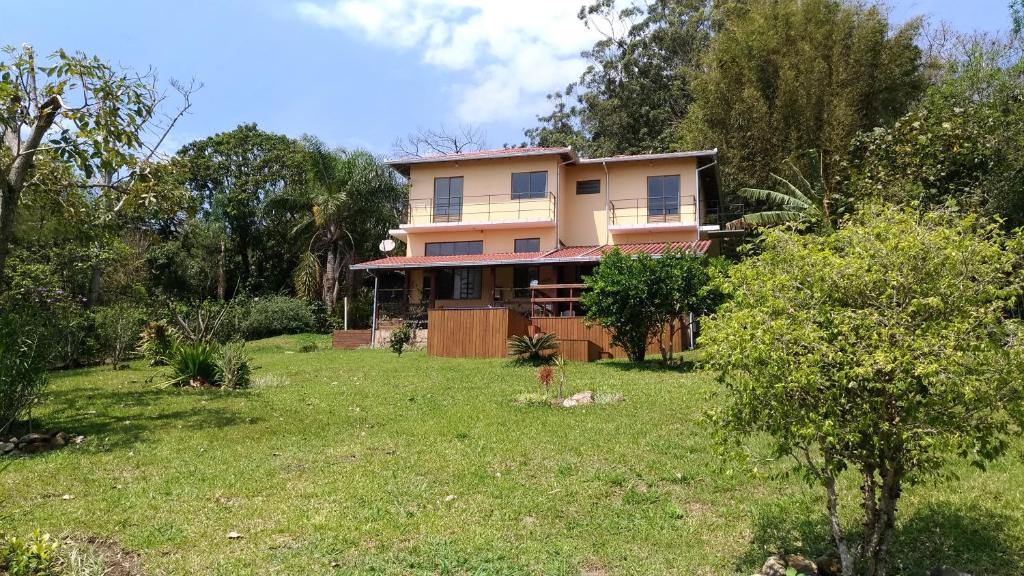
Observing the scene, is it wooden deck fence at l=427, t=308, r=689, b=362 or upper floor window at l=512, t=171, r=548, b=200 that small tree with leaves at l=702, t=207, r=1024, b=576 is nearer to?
wooden deck fence at l=427, t=308, r=689, b=362

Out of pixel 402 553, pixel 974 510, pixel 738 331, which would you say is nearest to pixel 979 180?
pixel 974 510

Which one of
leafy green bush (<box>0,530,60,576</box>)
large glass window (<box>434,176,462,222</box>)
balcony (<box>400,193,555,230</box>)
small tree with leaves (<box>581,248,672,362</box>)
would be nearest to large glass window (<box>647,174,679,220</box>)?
balcony (<box>400,193,555,230</box>)

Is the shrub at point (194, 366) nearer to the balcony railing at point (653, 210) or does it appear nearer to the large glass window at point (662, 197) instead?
the balcony railing at point (653, 210)

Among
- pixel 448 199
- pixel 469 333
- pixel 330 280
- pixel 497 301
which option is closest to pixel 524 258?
pixel 497 301

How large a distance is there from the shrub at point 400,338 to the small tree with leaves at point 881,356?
1906cm

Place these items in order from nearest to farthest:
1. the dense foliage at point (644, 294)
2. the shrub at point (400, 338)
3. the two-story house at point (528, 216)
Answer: the dense foliage at point (644, 294) → the shrub at point (400, 338) → the two-story house at point (528, 216)

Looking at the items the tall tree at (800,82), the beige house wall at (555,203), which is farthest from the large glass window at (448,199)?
the tall tree at (800,82)

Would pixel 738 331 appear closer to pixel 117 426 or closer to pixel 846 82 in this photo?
pixel 117 426

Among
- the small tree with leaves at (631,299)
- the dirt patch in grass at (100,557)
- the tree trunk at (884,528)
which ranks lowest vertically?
the dirt patch in grass at (100,557)

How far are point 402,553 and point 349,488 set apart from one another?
5.74 ft

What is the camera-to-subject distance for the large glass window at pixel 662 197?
28.4m

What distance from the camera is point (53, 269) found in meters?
24.8

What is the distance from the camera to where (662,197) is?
28609mm

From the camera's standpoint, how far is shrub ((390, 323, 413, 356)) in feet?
77.5
